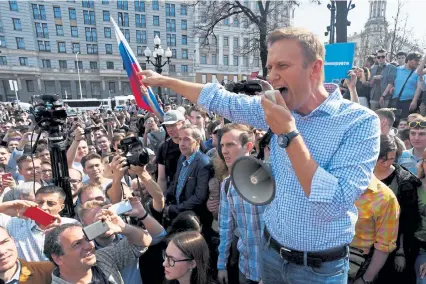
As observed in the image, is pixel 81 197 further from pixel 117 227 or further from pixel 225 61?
pixel 225 61

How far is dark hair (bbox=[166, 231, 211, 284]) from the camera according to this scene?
2.23 m

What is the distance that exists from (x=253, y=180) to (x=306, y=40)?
26.5 inches

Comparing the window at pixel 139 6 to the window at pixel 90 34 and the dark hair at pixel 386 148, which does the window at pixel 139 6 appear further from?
the dark hair at pixel 386 148

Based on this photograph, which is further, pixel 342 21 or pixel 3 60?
pixel 3 60

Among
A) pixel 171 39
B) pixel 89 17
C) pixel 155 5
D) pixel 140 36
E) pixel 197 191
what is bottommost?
pixel 197 191

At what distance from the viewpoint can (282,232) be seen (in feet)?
4.94

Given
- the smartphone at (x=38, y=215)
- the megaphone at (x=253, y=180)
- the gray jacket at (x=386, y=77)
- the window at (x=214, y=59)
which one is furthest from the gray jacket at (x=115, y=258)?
the window at (x=214, y=59)

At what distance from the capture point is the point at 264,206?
2252 mm

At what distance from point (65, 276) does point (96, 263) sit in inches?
8.7

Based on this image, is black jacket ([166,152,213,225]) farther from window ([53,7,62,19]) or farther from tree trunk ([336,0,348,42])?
window ([53,7,62,19])

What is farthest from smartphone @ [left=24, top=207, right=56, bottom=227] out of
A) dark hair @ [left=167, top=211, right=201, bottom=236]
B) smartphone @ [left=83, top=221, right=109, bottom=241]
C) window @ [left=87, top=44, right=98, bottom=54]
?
window @ [left=87, top=44, right=98, bottom=54]

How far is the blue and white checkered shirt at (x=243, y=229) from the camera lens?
234cm

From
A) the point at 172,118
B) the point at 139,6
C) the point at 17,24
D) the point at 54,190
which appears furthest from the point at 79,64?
the point at 54,190

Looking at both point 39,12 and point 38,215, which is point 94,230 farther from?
point 39,12
